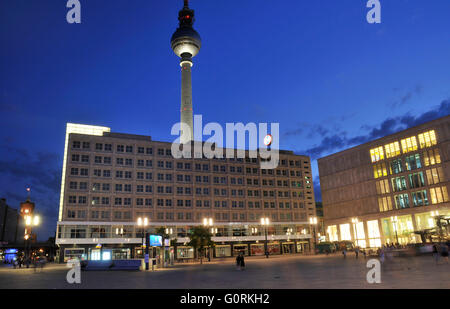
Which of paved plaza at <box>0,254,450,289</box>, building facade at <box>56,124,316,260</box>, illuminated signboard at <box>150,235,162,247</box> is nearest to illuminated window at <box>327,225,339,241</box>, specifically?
building facade at <box>56,124,316,260</box>

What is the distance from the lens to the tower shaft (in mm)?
116250

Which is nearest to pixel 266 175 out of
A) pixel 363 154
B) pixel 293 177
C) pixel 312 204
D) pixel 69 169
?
pixel 293 177

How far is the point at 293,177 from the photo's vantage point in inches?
4171

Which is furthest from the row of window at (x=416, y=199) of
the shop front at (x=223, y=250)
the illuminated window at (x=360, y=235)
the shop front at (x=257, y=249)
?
the shop front at (x=223, y=250)

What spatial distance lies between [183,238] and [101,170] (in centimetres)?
2491

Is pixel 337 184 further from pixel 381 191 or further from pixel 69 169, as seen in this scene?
pixel 69 169

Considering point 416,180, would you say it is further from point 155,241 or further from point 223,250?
point 155,241

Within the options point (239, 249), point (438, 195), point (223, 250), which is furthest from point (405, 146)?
point (223, 250)

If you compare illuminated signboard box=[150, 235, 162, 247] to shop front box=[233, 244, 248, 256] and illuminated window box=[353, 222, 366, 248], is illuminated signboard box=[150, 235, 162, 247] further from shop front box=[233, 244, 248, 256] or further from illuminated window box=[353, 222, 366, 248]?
illuminated window box=[353, 222, 366, 248]

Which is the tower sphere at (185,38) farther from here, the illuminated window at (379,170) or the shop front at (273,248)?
the illuminated window at (379,170)

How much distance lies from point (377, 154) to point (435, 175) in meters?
16.0

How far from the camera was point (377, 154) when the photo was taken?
3595 inches

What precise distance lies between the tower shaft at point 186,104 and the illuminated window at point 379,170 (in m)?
56.5
